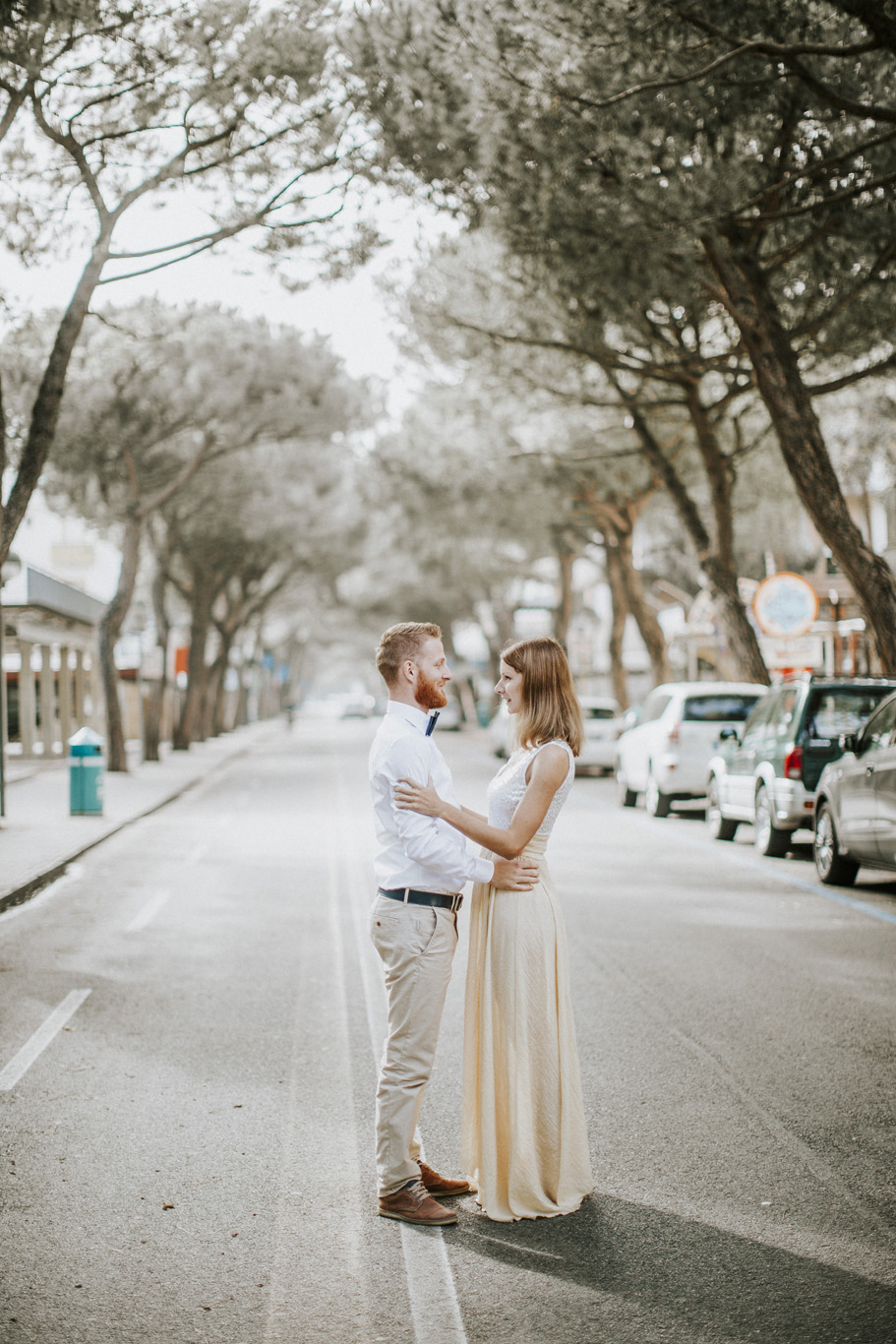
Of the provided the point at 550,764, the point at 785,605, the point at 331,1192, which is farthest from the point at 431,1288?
the point at 785,605

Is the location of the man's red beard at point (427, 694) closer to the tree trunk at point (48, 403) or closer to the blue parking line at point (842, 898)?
the blue parking line at point (842, 898)

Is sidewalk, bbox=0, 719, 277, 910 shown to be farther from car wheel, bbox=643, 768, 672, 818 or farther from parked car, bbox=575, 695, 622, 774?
parked car, bbox=575, 695, 622, 774

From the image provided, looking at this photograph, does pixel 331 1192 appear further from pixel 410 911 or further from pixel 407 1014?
pixel 410 911

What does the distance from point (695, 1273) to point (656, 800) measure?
14.6 metres

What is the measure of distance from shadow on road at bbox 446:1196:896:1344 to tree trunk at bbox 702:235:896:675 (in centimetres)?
1158

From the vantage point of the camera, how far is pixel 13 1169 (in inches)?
184

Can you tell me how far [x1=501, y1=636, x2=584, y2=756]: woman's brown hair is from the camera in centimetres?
426

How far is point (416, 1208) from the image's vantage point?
4.14 meters

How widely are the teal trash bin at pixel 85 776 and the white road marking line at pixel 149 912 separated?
6.81 metres

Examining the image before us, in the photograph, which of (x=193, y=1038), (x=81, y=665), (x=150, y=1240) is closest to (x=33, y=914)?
(x=193, y=1038)

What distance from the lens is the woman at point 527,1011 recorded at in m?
4.13

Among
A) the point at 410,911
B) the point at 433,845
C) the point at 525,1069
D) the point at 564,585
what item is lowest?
the point at 525,1069

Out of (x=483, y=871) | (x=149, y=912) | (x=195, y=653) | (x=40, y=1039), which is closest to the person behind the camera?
(x=483, y=871)

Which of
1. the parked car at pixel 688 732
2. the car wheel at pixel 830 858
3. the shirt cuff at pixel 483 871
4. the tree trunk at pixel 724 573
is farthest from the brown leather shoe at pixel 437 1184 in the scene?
the tree trunk at pixel 724 573
